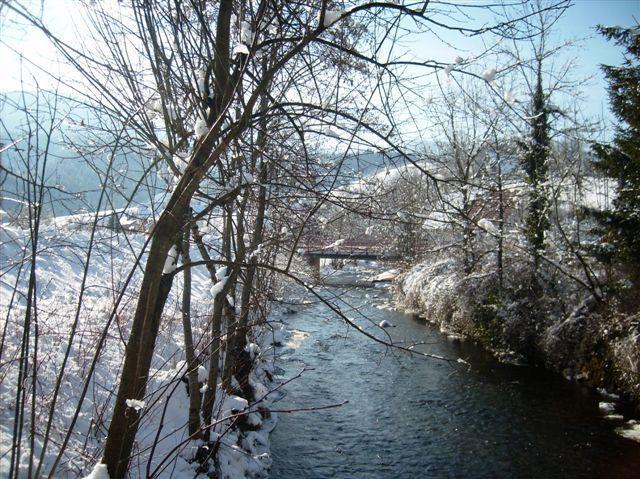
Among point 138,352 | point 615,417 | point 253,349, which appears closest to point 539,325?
point 615,417

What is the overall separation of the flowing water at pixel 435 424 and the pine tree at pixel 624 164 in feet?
10.0

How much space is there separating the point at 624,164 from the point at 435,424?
6.95m

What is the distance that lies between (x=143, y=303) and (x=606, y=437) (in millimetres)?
8306

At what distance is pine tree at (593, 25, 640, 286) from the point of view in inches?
385

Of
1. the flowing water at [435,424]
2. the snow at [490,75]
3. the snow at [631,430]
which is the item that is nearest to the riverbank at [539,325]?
the snow at [631,430]

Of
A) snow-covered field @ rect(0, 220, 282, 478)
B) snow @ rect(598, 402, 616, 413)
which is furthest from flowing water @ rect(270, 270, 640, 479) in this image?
snow-covered field @ rect(0, 220, 282, 478)

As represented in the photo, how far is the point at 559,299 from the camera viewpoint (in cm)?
1223

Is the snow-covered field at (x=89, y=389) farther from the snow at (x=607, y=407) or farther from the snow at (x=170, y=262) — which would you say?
the snow at (x=607, y=407)

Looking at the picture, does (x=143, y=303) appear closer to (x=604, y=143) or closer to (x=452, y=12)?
(x=452, y=12)

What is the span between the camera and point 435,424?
845 cm

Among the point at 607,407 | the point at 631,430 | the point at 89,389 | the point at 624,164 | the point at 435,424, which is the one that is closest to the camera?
the point at 89,389

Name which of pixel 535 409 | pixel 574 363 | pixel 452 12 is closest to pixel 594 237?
pixel 574 363

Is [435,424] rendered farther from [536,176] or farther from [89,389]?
[536,176]

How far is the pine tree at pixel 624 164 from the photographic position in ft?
32.1
